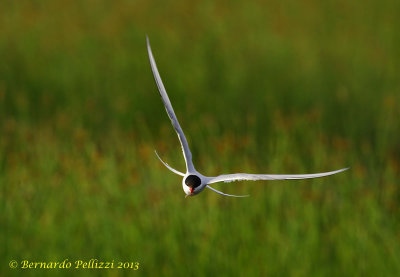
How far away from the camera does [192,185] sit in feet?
4.36

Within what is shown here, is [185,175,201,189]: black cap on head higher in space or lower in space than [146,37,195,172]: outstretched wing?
lower


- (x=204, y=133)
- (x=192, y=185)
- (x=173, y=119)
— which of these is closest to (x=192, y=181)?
(x=192, y=185)

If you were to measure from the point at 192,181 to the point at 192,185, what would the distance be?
0.04 feet

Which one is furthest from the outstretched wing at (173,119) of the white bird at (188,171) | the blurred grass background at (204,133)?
the blurred grass background at (204,133)

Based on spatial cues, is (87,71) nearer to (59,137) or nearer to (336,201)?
(59,137)

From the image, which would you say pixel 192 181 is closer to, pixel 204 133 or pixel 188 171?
pixel 188 171

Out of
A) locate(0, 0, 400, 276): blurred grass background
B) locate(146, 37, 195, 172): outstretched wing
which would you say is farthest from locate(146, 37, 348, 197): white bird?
locate(0, 0, 400, 276): blurred grass background

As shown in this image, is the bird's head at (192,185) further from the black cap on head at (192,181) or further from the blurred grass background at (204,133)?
the blurred grass background at (204,133)

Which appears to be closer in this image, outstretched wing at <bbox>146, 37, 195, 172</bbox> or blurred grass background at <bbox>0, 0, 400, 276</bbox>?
outstretched wing at <bbox>146, 37, 195, 172</bbox>

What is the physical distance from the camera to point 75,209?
463cm

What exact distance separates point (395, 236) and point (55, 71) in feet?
11.6

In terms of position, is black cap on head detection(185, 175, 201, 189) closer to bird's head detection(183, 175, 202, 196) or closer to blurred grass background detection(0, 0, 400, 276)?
bird's head detection(183, 175, 202, 196)

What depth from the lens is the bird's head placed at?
1.32 m

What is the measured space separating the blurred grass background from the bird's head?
294cm
